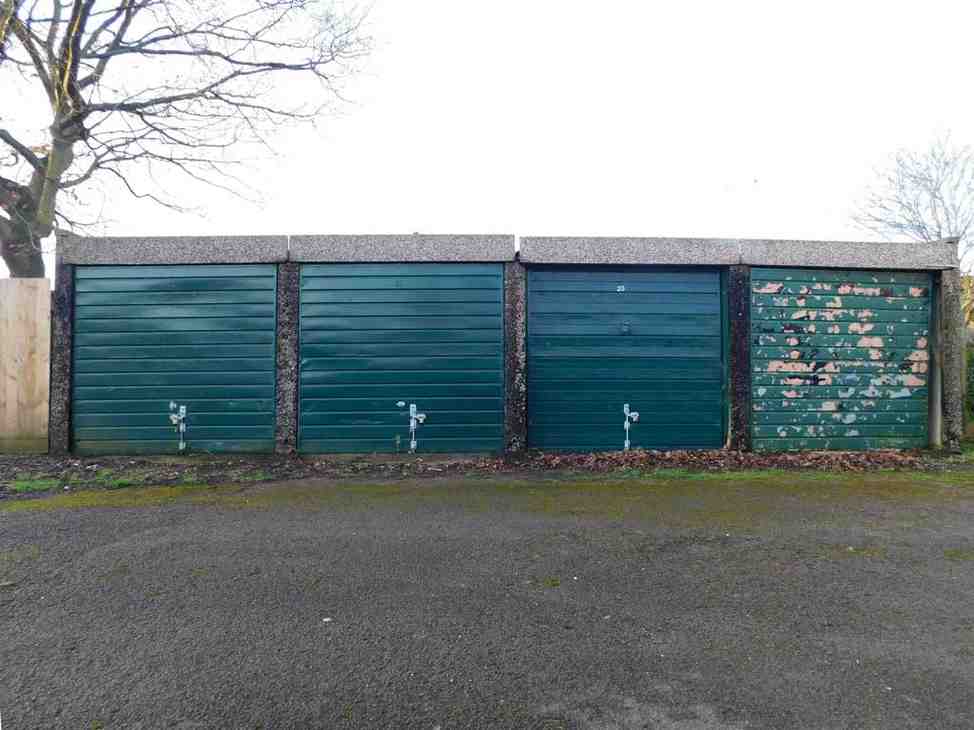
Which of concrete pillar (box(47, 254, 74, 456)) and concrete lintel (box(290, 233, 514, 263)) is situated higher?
concrete lintel (box(290, 233, 514, 263))

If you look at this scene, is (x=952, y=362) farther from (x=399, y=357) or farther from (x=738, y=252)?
(x=399, y=357)

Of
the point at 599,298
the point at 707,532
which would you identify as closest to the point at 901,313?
the point at 599,298

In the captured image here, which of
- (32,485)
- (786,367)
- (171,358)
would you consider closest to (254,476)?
(32,485)

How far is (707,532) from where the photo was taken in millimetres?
5051

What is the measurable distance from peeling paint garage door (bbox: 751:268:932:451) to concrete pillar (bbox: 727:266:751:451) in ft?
0.36

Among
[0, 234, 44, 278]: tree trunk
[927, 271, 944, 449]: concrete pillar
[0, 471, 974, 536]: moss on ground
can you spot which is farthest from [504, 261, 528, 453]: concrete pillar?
[0, 234, 44, 278]: tree trunk

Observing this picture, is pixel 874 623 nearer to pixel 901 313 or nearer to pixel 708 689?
pixel 708 689

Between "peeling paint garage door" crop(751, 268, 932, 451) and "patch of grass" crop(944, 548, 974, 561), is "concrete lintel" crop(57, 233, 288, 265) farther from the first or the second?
"patch of grass" crop(944, 548, 974, 561)

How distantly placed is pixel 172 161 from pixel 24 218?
238cm

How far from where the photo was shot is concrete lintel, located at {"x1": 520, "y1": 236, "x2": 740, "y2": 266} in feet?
26.9

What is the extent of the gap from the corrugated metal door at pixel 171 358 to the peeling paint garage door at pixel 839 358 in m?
6.09

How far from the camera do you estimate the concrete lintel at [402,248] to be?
814 centimetres

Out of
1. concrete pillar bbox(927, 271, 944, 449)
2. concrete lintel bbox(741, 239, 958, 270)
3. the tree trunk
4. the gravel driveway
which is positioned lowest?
the gravel driveway

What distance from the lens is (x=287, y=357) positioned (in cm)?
816
